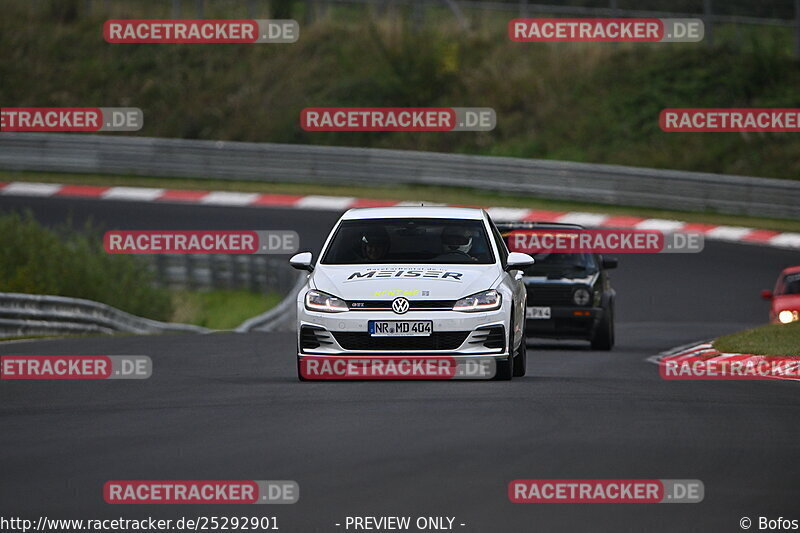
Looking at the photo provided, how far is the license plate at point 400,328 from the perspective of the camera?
40.2 ft

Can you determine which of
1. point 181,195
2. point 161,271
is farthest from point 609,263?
point 181,195

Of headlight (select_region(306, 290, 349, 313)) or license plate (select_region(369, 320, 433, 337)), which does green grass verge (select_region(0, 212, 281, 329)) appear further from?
license plate (select_region(369, 320, 433, 337))

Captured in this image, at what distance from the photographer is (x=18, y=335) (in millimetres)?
19656

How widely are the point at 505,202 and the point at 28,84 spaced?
1832 centimetres

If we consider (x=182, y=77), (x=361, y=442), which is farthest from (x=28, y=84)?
(x=361, y=442)

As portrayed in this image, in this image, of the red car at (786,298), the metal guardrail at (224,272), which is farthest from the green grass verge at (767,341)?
the metal guardrail at (224,272)
